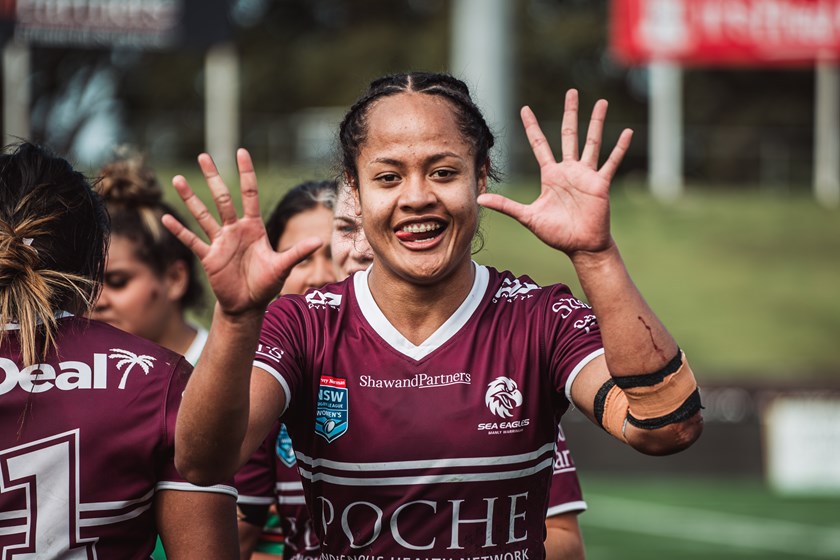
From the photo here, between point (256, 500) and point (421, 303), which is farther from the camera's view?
point (256, 500)

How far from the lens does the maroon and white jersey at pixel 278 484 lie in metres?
3.44

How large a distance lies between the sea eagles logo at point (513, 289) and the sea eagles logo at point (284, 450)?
89 centimetres

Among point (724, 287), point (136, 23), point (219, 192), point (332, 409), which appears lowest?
point (724, 287)

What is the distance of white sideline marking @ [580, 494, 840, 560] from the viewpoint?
1102 centimetres

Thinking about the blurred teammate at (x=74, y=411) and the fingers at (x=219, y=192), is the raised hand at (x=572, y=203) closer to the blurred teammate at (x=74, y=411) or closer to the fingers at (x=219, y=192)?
the fingers at (x=219, y=192)

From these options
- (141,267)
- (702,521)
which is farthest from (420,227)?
(702,521)

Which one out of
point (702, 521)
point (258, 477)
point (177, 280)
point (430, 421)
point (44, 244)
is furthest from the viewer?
point (702, 521)

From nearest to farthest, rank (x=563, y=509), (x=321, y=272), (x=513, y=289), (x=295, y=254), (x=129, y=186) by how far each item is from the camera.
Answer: (x=295, y=254) → (x=513, y=289) → (x=563, y=509) → (x=321, y=272) → (x=129, y=186)

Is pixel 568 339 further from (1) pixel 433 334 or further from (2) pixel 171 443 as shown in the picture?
(2) pixel 171 443

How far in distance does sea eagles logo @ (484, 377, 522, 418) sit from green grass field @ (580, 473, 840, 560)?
822 cm

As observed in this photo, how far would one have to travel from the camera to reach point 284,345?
8.90 ft

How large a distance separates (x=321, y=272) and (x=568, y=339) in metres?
1.36

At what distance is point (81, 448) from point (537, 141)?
1.12m

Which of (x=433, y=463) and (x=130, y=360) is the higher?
(x=130, y=360)
